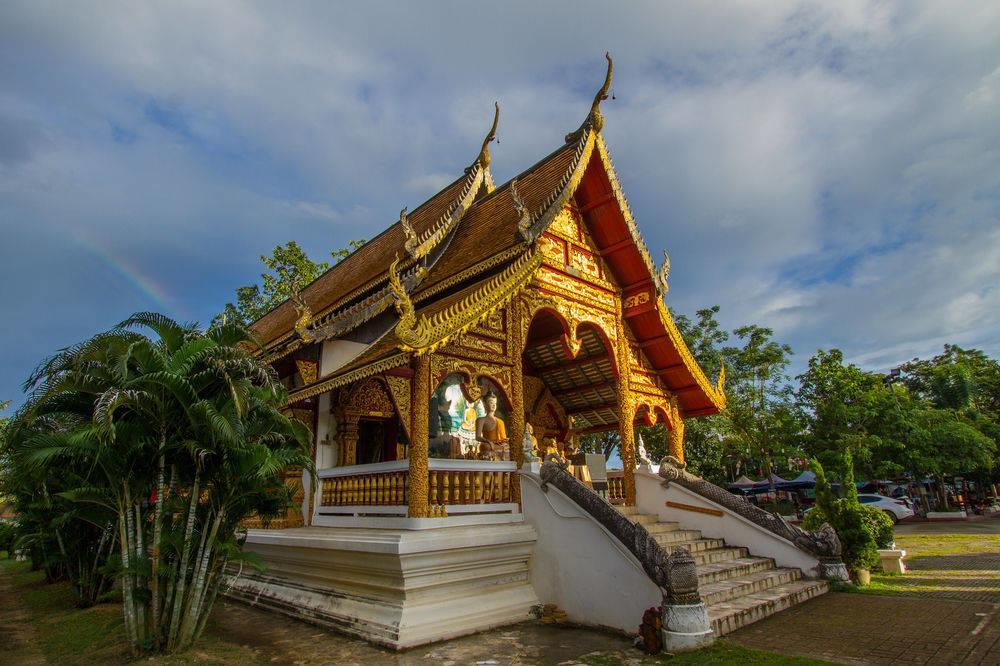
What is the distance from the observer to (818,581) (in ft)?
23.4

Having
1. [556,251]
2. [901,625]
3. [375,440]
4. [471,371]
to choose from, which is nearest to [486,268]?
[556,251]

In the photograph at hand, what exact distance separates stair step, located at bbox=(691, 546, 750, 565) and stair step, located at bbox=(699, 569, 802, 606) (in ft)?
1.49

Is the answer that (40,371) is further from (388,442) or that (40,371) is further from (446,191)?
(446,191)

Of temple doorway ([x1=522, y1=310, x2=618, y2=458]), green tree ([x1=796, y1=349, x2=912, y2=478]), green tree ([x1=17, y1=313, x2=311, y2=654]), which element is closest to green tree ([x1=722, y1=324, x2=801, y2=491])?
green tree ([x1=796, y1=349, x2=912, y2=478])

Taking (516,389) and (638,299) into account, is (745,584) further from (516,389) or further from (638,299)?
(638,299)

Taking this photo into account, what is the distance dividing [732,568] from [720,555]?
69cm

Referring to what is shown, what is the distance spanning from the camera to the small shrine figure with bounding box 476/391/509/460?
7273 millimetres

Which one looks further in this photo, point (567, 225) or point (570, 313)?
point (567, 225)

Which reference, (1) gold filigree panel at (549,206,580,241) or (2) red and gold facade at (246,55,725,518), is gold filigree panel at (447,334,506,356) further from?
(1) gold filigree panel at (549,206,580,241)

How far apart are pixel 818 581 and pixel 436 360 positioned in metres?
5.41

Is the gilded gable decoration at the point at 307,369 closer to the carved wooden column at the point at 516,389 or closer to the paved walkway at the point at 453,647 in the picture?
the carved wooden column at the point at 516,389

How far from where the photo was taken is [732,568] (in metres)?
6.91

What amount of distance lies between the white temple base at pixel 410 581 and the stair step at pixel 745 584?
192cm

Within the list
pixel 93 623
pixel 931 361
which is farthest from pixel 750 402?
pixel 931 361
